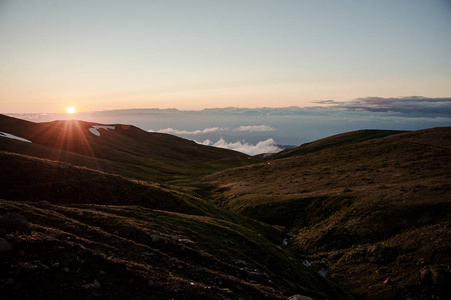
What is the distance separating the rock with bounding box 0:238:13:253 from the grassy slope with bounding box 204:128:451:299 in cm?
2624

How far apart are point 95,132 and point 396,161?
165505 mm

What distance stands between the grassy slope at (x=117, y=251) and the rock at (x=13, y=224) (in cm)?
44

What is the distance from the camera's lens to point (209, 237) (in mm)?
22844

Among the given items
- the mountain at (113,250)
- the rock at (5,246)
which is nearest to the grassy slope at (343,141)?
the mountain at (113,250)

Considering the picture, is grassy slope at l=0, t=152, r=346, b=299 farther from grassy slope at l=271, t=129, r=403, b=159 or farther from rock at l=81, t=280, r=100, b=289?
grassy slope at l=271, t=129, r=403, b=159

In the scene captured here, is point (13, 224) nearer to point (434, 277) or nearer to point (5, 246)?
point (5, 246)

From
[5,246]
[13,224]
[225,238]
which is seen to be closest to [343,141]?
[225,238]

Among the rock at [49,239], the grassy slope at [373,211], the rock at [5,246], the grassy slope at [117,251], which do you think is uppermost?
the rock at [5,246]

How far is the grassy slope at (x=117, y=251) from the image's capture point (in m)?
11.4

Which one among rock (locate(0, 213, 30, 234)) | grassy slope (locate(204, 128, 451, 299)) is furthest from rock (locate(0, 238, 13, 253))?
grassy slope (locate(204, 128, 451, 299))

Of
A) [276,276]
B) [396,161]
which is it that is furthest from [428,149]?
[276,276]

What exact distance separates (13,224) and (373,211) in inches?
1538

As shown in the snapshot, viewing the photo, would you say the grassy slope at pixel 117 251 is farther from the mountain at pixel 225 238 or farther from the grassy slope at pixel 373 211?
the grassy slope at pixel 373 211

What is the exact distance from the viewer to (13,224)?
522 inches
